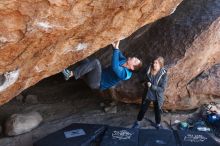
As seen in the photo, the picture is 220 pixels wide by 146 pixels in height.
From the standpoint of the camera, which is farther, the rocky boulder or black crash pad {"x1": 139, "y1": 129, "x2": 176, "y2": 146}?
the rocky boulder

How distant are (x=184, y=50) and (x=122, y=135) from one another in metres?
2.06

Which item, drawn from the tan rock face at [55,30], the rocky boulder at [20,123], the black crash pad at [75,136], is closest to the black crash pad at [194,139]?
the black crash pad at [75,136]

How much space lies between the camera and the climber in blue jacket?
5707mm

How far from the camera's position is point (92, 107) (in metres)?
7.80

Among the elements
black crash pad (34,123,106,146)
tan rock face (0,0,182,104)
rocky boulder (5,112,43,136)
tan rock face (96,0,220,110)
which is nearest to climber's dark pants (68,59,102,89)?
tan rock face (0,0,182,104)

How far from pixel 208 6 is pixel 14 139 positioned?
422 centimetres

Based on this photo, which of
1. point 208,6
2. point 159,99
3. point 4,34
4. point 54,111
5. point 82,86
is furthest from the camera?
point 82,86

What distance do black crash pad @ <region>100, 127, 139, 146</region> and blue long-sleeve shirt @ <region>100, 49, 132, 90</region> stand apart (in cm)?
73

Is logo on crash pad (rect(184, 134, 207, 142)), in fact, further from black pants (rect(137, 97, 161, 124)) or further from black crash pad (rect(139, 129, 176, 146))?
black pants (rect(137, 97, 161, 124))

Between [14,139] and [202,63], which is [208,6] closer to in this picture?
[202,63]

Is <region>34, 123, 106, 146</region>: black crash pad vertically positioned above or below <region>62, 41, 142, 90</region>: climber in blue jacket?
below

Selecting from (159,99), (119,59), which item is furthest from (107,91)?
(119,59)

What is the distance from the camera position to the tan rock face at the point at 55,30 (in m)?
3.91

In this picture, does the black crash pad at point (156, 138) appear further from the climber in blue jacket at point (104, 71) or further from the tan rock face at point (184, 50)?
the tan rock face at point (184, 50)
